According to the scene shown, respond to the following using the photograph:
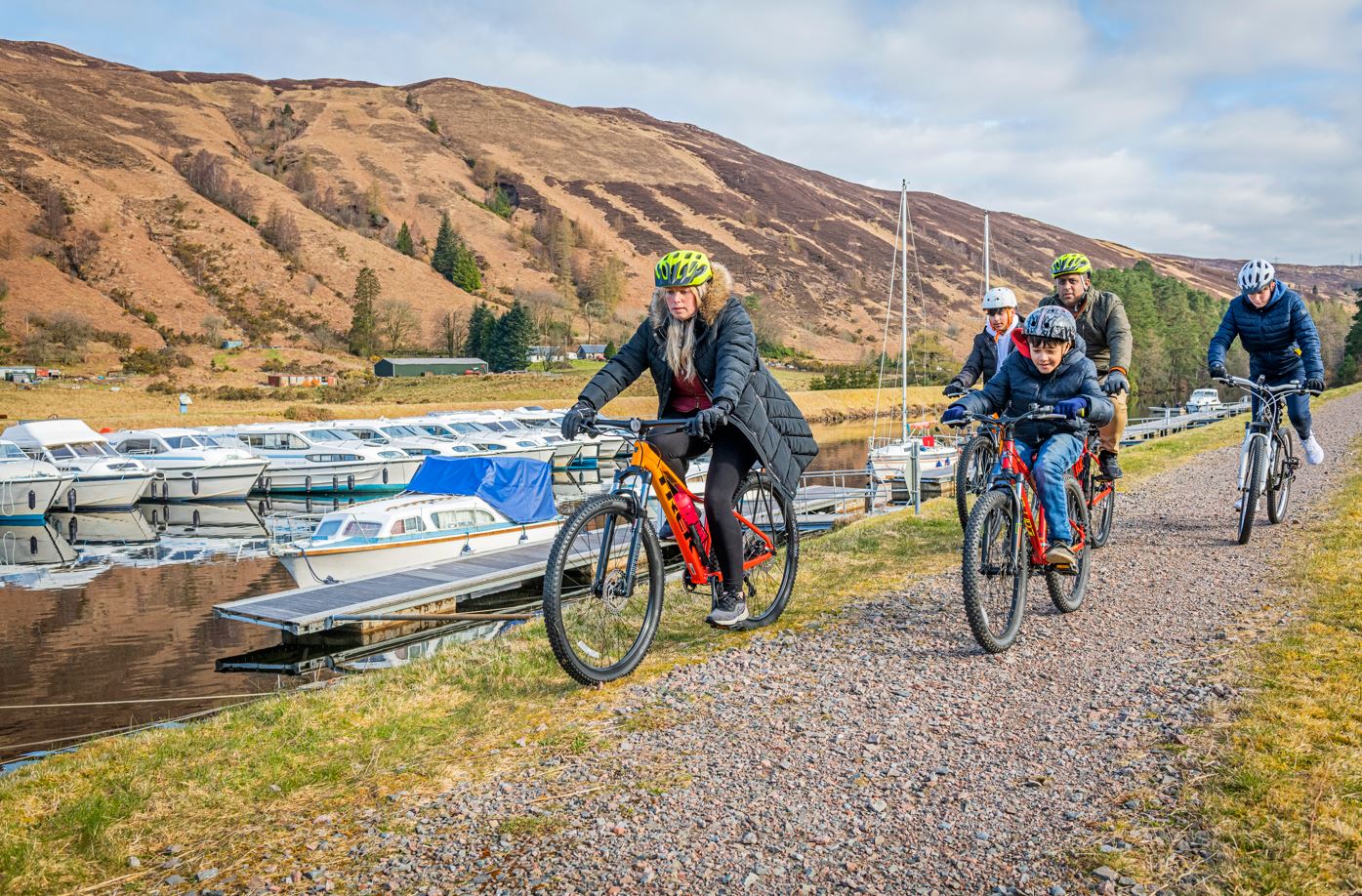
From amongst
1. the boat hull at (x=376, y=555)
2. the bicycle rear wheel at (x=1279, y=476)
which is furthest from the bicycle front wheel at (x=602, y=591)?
the boat hull at (x=376, y=555)

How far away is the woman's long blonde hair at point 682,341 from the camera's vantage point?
5875mm

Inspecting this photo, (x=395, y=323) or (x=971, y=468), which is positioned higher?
(x=395, y=323)

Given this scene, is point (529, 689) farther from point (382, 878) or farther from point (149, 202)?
point (149, 202)

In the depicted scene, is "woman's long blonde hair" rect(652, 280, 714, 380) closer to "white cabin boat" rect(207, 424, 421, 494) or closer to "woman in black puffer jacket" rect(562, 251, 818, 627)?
"woman in black puffer jacket" rect(562, 251, 818, 627)

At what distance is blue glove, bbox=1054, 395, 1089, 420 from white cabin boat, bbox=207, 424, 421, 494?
126 ft

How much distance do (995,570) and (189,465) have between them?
40.0 meters

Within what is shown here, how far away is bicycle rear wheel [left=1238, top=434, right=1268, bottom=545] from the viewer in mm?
9047

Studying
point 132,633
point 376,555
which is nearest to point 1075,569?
point 132,633

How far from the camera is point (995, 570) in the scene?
237 inches

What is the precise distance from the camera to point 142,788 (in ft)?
15.0

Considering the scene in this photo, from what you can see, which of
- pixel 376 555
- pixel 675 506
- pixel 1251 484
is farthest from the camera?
pixel 376 555

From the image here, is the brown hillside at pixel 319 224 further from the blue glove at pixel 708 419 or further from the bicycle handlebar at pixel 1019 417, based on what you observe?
the bicycle handlebar at pixel 1019 417

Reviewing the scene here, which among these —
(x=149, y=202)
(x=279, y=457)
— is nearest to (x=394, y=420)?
(x=279, y=457)

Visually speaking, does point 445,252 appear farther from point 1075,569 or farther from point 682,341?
point 1075,569
